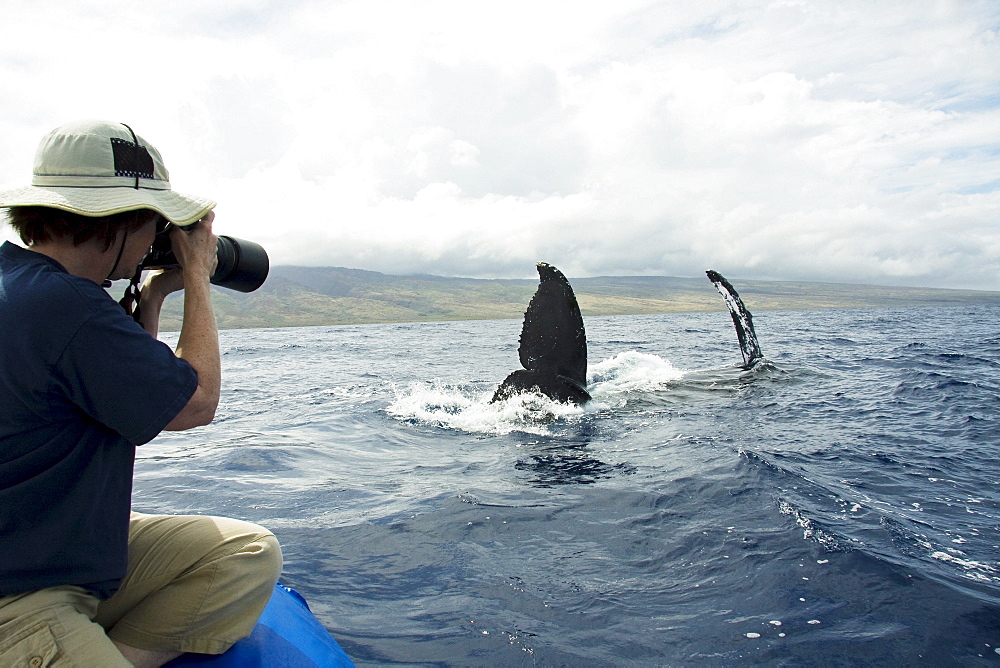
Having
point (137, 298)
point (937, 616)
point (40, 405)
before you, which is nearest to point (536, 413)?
point (937, 616)

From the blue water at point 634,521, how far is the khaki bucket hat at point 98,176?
248 cm

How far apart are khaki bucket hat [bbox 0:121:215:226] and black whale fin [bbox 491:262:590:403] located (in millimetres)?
7832

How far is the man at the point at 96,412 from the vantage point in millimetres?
2084

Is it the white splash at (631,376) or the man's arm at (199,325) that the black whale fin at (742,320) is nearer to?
the white splash at (631,376)

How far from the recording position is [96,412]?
2129 millimetres

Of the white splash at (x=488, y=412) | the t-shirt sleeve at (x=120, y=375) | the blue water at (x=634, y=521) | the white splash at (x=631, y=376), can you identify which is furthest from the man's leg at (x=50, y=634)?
the white splash at (x=631, y=376)

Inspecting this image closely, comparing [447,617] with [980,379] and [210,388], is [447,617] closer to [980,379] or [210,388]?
[210,388]

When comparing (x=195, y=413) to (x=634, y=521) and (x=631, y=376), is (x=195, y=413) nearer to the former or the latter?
(x=634, y=521)

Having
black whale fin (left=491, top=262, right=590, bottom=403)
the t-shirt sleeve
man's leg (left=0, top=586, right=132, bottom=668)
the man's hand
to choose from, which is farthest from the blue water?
the man's hand

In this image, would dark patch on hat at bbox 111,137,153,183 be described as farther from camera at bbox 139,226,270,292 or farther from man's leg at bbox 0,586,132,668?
man's leg at bbox 0,586,132,668

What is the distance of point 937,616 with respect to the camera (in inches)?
149

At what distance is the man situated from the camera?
208 cm

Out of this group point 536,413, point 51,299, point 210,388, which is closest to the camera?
point 51,299

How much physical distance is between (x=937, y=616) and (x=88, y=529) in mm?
4247
